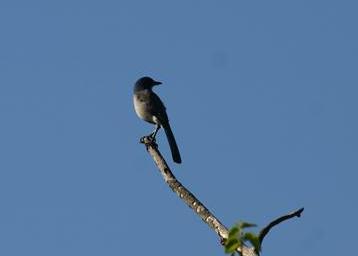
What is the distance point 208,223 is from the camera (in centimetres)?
563

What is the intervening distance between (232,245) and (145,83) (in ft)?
39.2

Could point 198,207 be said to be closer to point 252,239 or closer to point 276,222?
point 276,222

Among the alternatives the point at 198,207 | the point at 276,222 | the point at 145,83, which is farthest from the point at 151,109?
the point at 276,222

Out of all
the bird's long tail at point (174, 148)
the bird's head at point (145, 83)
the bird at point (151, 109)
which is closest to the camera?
the bird's long tail at point (174, 148)

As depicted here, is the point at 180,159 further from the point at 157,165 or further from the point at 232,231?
the point at 232,231

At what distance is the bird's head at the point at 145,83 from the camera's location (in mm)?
14867

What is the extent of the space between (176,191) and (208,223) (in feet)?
2.98

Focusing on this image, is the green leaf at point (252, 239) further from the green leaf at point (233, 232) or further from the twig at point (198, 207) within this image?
the twig at point (198, 207)

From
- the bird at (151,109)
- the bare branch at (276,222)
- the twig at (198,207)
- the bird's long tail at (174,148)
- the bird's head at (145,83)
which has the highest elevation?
the bird's head at (145,83)

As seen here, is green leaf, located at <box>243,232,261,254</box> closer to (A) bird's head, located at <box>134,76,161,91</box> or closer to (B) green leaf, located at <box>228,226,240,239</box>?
(B) green leaf, located at <box>228,226,240,239</box>

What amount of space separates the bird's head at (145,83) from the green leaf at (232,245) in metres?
11.6

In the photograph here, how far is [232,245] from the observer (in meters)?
3.20

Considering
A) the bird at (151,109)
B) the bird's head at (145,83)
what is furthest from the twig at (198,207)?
the bird's head at (145,83)

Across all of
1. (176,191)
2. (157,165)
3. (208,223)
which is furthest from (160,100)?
(208,223)
